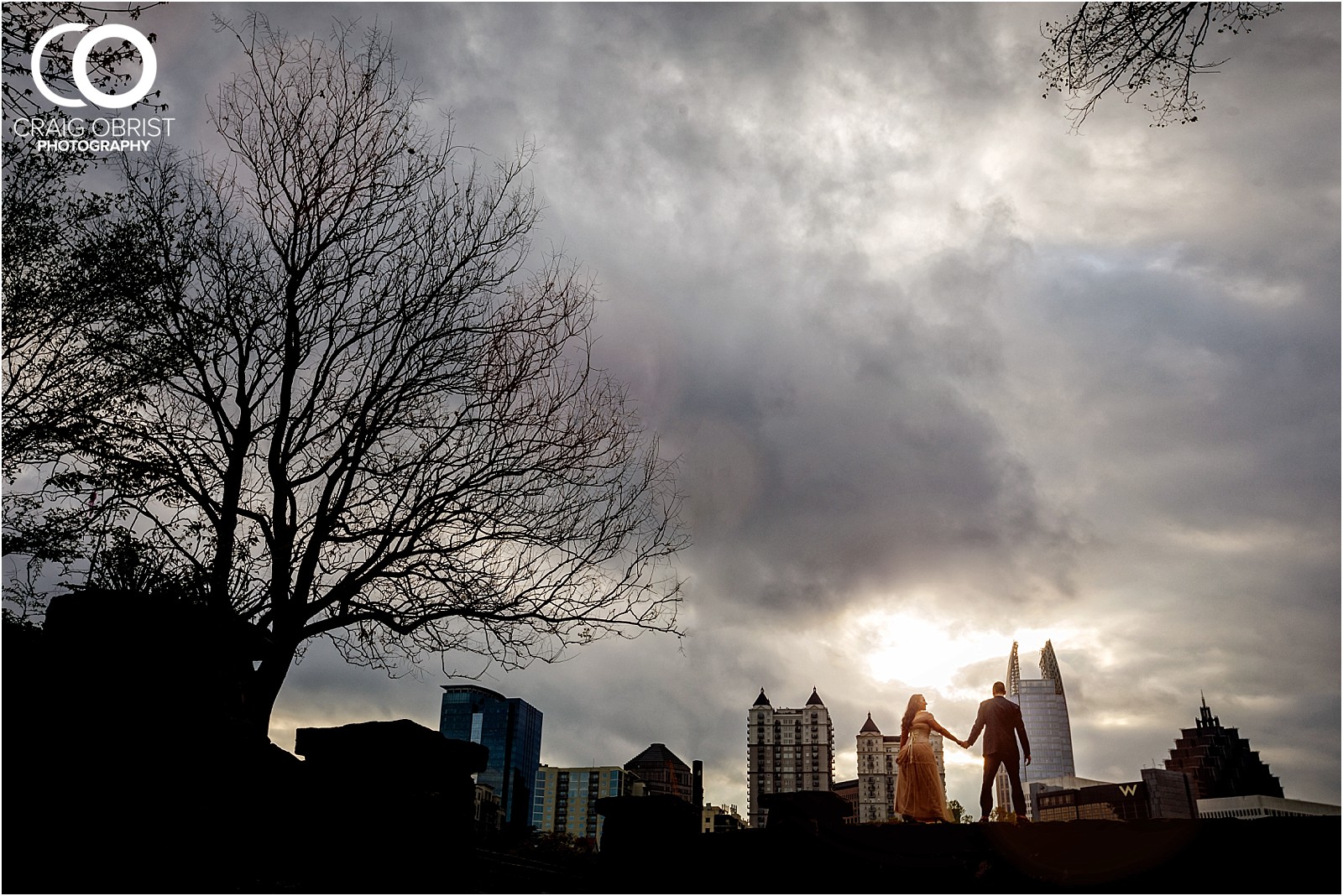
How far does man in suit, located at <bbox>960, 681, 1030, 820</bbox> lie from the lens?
37.0 ft

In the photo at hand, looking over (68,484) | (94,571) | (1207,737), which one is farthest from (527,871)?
(1207,737)

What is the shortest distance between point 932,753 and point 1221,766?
183947 millimetres

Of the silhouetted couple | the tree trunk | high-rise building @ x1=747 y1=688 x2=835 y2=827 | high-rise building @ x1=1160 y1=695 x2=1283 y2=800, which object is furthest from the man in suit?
high-rise building @ x1=747 y1=688 x2=835 y2=827

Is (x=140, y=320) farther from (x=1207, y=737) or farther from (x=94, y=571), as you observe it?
(x=1207, y=737)

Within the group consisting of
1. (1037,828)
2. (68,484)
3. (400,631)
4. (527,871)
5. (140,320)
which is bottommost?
(527,871)

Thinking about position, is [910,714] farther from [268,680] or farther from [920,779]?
[268,680]

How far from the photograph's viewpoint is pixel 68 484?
29.9 feet

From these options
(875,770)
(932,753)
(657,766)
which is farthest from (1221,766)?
(932,753)

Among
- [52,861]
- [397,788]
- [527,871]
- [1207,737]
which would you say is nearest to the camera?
[52,861]

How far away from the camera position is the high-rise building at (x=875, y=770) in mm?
178750

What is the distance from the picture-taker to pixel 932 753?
12625 mm

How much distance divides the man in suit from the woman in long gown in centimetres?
66

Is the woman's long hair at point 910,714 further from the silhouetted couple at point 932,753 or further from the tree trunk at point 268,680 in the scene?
the tree trunk at point 268,680

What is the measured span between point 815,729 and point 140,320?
203834 millimetres
